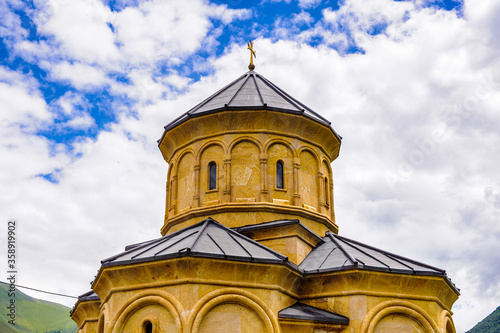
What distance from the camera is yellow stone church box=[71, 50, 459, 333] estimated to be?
42.7 feet

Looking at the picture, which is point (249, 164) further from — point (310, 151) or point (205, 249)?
point (205, 249)

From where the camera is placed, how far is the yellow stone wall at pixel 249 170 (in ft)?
56.0

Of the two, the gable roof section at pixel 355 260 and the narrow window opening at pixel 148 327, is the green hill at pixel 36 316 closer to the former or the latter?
the narrow window opening at pixel 148 327

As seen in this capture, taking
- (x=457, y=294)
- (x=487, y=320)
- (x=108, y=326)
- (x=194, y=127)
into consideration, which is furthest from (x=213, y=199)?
(x=487, y=320)

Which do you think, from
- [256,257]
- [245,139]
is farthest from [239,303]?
[245,139]

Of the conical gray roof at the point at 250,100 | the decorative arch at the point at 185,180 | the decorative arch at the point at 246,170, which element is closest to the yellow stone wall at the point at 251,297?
the decorative arch at the point at 246,170

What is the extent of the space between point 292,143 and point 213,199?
10.6ft

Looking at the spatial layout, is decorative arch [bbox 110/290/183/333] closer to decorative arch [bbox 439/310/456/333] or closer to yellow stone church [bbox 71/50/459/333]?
yellow stone church [bbox 71/50/459/333]

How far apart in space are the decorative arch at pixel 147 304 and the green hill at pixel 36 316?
130108 millimetres

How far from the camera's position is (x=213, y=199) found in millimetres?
17375

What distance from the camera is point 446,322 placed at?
14.6 metres

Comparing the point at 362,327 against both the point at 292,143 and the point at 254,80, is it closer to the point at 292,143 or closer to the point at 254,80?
the point at 292,143

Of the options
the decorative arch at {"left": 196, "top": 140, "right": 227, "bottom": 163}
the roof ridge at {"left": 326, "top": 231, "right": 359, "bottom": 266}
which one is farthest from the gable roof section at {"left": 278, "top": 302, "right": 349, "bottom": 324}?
the decorative arch at {"left": 196, "top": 140, "right": 227, "bottom": 163}

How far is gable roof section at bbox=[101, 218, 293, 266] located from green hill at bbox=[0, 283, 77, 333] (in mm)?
130133
